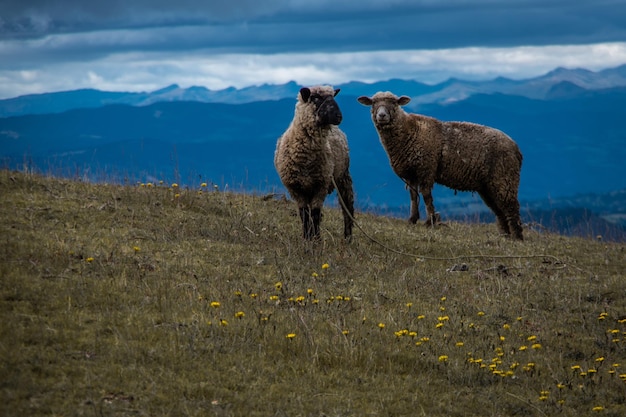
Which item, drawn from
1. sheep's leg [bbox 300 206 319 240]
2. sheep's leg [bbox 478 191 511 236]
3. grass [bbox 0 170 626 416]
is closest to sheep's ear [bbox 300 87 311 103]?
sheep's leg [bbox 300 206 319 240]

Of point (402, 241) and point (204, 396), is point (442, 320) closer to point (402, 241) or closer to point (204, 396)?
point (204, 396)

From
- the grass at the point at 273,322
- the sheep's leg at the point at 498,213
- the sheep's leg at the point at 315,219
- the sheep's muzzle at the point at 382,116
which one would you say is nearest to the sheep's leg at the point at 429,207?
the sheep's leg at the point at 498,213

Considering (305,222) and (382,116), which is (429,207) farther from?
(305,222)

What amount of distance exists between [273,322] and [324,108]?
533cm

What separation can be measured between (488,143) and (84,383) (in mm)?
12968

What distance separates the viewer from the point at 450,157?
17984 mm

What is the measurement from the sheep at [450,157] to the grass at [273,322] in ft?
12.7

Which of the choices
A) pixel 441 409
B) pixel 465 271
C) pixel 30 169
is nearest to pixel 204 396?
pixel 441 409

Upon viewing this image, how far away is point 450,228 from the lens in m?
18.0

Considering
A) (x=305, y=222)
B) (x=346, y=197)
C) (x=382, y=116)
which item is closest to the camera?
(x=305, y=222)

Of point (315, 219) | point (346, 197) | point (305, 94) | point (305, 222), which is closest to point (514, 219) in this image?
point (346, 197)

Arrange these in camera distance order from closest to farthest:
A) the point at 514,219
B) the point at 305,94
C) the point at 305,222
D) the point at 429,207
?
1. the point at 305,222
2. the point at 305,94
3. the point at 514,219
4. the point at 429,207

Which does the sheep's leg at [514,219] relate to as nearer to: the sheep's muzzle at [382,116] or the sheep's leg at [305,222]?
the sheep's muzzle at [382,116]

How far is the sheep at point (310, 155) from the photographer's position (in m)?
→ 13.2
